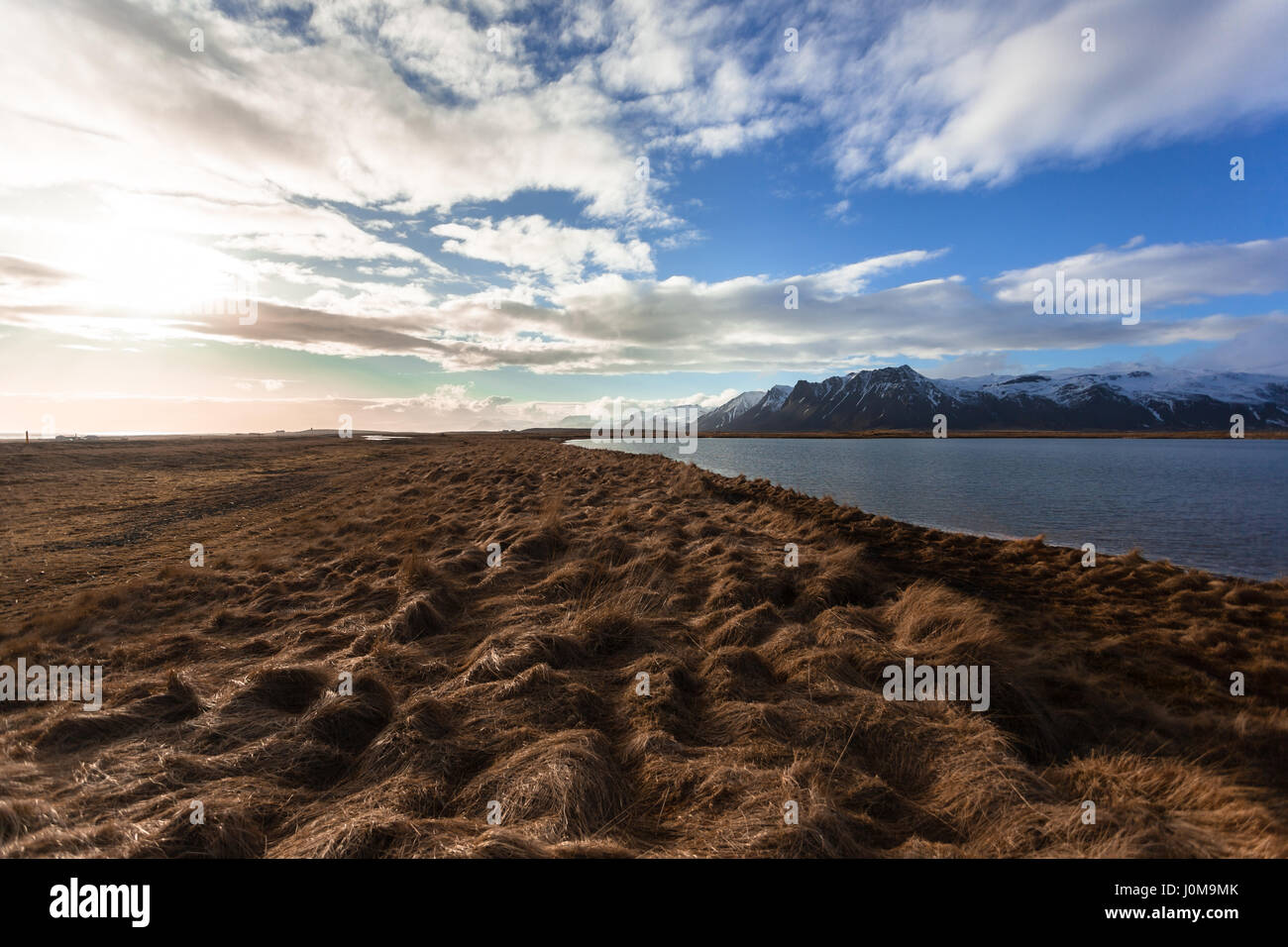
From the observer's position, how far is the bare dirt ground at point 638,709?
409 centimetres

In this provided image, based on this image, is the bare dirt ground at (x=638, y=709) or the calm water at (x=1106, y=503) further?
the calm water at (x=1106, y=503)

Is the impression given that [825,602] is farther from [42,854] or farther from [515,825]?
[42,854]

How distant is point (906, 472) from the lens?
46.2 metres

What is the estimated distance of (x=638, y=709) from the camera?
242 inches

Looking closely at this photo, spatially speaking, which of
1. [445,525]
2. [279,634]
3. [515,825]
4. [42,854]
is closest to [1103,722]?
[515,825]

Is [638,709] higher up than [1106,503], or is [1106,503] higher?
[1106,503]

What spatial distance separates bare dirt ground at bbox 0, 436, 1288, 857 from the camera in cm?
409

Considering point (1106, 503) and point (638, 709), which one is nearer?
point (638, 709)

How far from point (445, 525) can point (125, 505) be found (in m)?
20.3

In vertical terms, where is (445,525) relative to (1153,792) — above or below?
above

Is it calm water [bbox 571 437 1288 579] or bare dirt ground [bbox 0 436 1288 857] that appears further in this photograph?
calm water [bbox 571 437 1288 579]
